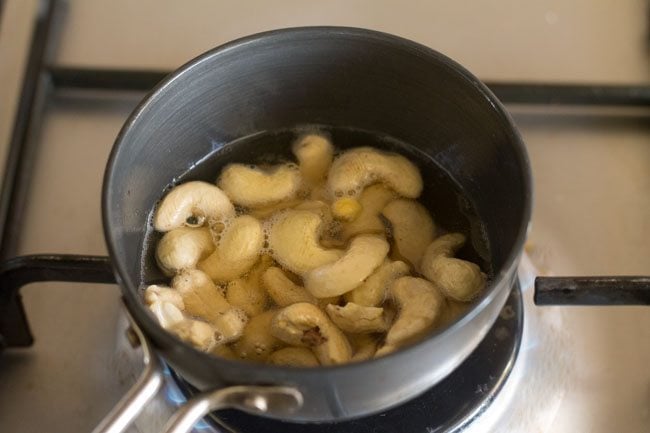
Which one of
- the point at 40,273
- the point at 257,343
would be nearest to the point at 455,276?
the point at 257,343

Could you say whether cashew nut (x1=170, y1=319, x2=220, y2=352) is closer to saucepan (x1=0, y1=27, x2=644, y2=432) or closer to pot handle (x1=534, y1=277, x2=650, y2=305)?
saucepan (x1=0, y1=27, x2=644, y2=432)

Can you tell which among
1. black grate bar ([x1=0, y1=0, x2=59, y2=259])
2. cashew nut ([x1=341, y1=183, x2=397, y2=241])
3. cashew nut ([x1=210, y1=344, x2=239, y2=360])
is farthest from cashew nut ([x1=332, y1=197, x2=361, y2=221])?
black grate bar ([x1=0, y1=0, x2=59, y2=259])

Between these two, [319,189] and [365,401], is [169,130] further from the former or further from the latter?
[365,401]

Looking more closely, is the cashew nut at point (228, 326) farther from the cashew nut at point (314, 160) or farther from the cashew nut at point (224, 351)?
the cashew nut at point (314, 160)

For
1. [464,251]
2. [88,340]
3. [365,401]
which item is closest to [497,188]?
[464,251]

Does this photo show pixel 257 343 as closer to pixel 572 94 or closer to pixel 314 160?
pixel 314 160

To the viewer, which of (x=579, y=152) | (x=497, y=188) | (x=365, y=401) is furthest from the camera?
(x=579, y=152)
